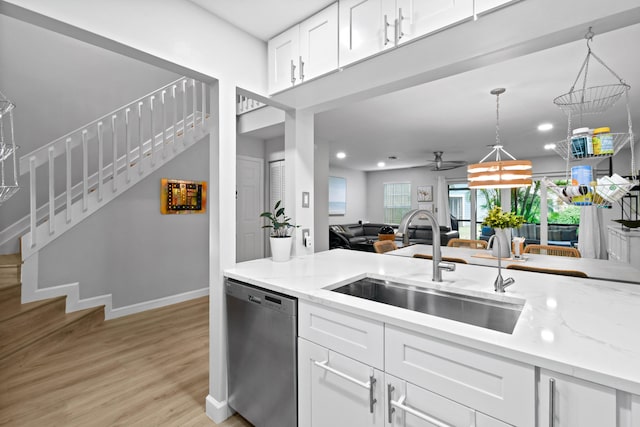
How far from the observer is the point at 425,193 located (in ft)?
27.1

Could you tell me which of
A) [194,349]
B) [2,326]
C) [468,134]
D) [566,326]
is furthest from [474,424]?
[468,134]

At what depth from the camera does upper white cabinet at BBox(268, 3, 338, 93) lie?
1764 mm

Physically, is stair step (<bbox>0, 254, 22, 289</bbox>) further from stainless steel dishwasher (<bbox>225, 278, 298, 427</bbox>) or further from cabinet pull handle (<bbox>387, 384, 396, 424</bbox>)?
cabinet pull handle (<bbox>387, 384, 396, 424</bbox>)

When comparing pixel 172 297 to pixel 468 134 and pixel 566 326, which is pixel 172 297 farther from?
pixel 468 134

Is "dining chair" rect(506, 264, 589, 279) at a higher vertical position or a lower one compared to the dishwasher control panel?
higher

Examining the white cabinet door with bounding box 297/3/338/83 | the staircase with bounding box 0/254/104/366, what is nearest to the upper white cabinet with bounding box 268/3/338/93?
the white cabinet door with bounding box 297/3/338/83

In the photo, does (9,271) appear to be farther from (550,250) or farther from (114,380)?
(550,250)

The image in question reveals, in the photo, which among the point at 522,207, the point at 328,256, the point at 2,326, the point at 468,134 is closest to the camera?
the point at 328,256

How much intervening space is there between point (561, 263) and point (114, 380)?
327 centimetres

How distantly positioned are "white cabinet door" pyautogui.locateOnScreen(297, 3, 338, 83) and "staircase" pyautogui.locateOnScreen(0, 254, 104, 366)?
3.05m

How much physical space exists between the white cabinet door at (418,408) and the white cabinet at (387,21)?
1492mm

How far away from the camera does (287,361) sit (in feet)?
4.86

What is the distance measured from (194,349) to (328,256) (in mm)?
1518

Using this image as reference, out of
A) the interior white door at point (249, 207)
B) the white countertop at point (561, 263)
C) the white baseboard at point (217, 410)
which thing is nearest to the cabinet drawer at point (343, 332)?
the white baseboard at point (217, 410)
